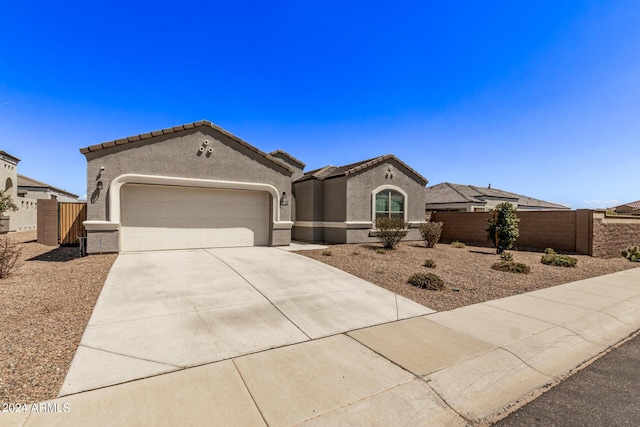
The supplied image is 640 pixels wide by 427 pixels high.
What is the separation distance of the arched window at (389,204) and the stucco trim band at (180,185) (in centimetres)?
517

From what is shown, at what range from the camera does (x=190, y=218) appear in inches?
465

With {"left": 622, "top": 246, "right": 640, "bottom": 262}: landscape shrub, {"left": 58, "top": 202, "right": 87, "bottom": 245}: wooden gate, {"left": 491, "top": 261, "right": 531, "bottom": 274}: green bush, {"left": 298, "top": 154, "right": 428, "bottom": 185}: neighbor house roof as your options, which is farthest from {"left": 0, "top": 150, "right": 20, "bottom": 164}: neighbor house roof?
{"left": 622, "top": 246, "right": 640, "bottom": 262}: landscape shrub

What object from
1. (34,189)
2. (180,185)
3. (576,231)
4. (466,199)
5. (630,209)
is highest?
(34,189)

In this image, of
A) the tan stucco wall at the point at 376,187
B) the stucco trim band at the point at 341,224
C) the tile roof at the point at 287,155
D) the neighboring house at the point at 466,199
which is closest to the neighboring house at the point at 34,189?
the tile roof at the point at 287,155

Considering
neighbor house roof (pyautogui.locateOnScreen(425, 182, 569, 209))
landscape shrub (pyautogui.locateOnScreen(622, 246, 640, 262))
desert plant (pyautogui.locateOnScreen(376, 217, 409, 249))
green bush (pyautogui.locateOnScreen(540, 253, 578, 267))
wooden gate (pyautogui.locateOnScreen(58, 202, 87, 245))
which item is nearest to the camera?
green bush (pyautogui.locateOnScreen(540, 253, 578, 267))

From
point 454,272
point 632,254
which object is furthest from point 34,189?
point 632,254

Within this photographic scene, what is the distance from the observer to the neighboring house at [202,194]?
10.3 m

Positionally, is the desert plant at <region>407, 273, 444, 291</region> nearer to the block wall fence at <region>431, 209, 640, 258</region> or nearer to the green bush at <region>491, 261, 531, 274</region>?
the green bush at <region>491, 261, 531, 274</region>

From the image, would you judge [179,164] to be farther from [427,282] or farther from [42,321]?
[427,282]

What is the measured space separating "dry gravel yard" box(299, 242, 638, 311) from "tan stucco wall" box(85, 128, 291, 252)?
13.2ft

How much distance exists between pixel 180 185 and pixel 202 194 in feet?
3.07

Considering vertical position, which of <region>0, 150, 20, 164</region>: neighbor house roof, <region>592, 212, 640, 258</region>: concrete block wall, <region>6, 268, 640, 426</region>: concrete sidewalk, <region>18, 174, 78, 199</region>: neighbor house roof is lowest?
<region>6, 268, 640, 426</region>: concrete sidewalk

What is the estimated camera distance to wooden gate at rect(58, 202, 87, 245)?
1211cm

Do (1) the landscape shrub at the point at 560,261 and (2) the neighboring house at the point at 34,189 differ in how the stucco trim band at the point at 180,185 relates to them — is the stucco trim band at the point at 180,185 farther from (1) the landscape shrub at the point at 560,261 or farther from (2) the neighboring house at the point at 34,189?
(2) the neighboring house at the point at 34,189
